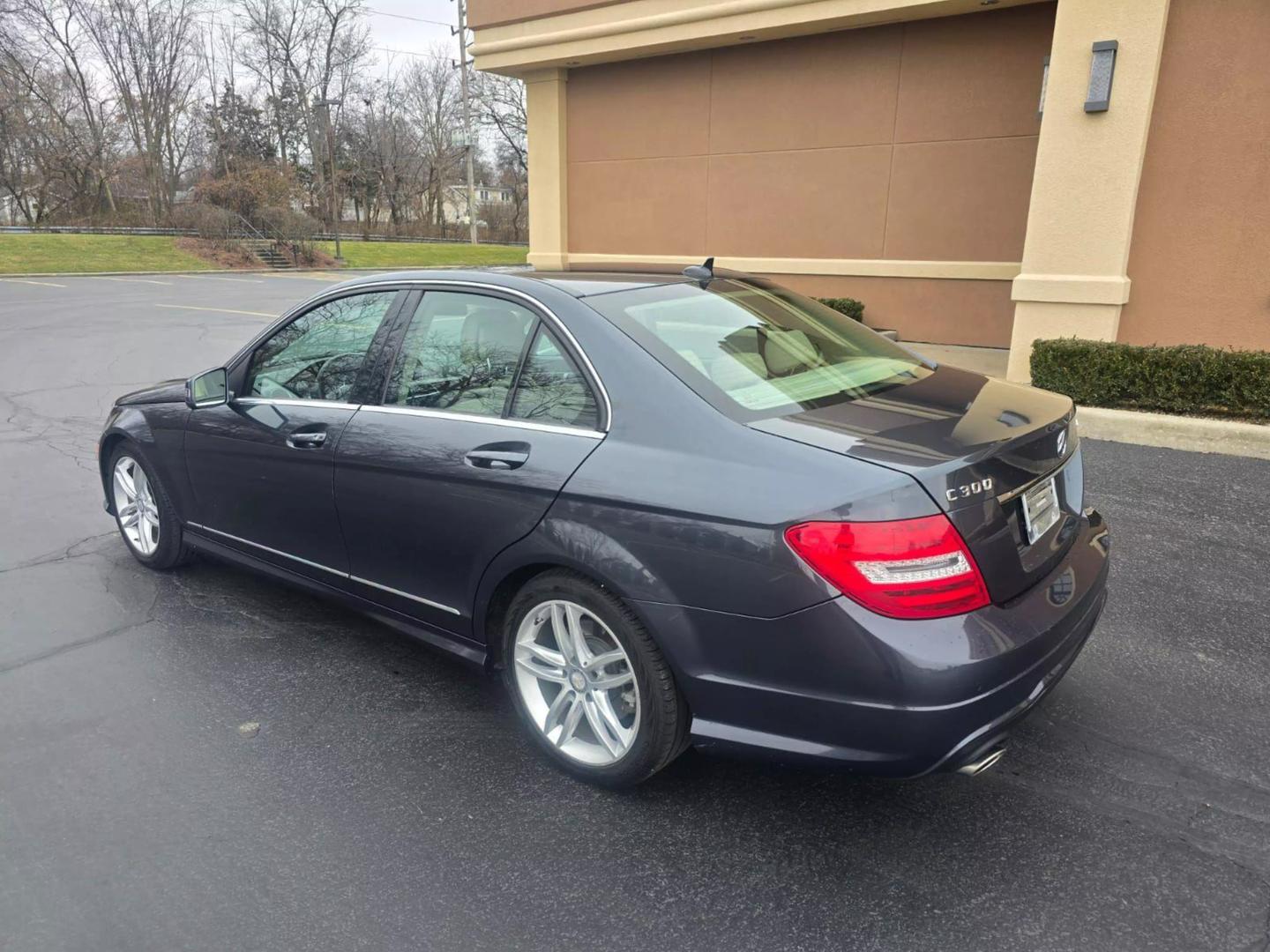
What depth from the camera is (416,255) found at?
44.0 m

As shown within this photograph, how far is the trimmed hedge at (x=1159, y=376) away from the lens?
7.14m

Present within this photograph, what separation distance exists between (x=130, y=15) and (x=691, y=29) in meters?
49.1

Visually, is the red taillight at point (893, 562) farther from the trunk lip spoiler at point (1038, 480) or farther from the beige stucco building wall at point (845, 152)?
the beige stucco building wall at point (845, 152)

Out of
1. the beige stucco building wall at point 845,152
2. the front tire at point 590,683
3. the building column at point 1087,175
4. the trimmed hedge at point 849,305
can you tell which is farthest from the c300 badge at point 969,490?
the beige stucco building wall at point 845,152

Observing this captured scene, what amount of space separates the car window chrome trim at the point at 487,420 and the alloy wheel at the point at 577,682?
1.76 feet

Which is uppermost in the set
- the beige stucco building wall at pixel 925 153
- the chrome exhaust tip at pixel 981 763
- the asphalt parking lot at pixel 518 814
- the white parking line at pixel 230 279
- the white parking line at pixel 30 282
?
the beige stucco building wall at pixel 925 153

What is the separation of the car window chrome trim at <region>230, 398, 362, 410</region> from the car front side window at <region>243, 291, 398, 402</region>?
0.7 inches

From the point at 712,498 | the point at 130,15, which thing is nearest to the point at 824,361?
the point at 712,498

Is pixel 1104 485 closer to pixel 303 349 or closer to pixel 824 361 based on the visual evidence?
pixel 824 361

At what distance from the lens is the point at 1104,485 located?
6.07 m

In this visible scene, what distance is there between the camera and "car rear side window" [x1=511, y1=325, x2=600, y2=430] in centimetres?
283

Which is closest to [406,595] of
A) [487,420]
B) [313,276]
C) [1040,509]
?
[487,420]

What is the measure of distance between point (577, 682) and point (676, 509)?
0.75 metres

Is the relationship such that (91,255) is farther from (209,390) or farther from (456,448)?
(456,448)
